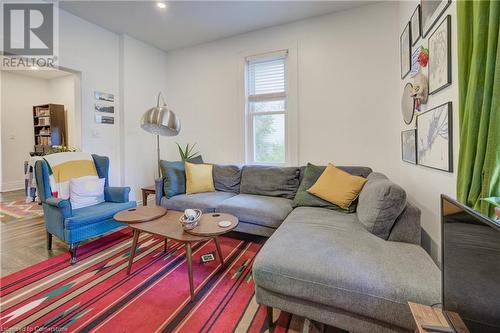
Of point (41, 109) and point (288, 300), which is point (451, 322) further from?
point (41, 109)

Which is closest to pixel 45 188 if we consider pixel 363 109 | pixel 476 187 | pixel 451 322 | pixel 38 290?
pixel 38 290

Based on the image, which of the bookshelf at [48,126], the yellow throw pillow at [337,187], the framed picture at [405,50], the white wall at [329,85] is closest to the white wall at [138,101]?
the white wall at [329,85]

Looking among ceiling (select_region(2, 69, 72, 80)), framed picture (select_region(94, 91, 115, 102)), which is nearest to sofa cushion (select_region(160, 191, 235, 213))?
framed picture (select_region(94, 91, 115, 102))

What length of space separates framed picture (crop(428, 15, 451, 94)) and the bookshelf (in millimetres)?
7143

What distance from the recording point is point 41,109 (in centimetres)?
562

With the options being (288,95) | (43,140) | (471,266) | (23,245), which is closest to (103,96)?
(23,245)

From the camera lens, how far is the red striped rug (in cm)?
141

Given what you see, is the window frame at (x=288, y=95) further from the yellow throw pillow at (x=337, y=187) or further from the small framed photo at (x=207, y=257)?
the small framed photo at (x=207, y=257)

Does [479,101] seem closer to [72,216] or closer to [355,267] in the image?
[355,267]

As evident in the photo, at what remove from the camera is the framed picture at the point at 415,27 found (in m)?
1.92

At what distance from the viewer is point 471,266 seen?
2.20ft

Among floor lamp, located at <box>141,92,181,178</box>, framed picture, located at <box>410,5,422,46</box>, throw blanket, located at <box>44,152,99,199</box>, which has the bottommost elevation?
throw blanket, located at <box>44,152,99,199</box>

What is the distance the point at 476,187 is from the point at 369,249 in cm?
65

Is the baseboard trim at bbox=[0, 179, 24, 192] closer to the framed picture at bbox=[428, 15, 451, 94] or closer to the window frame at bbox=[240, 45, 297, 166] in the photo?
the window frame at bbox=[240, 45, 297, 166]
